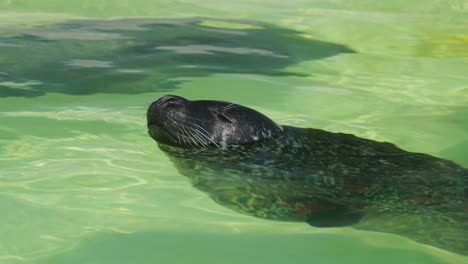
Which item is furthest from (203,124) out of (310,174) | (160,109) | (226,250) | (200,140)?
(226,250)

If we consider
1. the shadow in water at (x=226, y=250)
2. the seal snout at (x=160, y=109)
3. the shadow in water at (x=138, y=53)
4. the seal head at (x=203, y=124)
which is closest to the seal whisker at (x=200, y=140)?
the seal head at (x=203, y=124)

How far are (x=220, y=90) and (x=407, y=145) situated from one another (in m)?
2.06

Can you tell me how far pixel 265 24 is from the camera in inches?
460

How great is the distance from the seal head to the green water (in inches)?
7.8

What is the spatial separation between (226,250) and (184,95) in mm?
3743

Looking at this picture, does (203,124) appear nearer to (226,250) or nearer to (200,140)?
(200,140)

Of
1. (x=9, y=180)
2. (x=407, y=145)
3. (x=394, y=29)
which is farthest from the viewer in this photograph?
(x=394, y=29)

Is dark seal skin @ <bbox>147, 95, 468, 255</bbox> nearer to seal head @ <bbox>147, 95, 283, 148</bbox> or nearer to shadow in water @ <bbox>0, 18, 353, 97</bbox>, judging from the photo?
seal head @ <bbox>147, 95, 283, 148</bbox>

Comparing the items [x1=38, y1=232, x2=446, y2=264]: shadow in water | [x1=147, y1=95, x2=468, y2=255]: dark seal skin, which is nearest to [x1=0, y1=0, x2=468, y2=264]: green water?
[x1=38, y1=232, x2=446, y2=264]: shadow in water

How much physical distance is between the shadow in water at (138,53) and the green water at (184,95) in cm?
3

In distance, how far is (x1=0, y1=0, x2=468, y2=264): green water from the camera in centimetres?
369

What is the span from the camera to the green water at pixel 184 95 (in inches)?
145

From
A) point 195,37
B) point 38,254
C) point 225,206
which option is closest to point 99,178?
point 225,206

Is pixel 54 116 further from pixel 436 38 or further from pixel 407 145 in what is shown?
pixel 436 38
